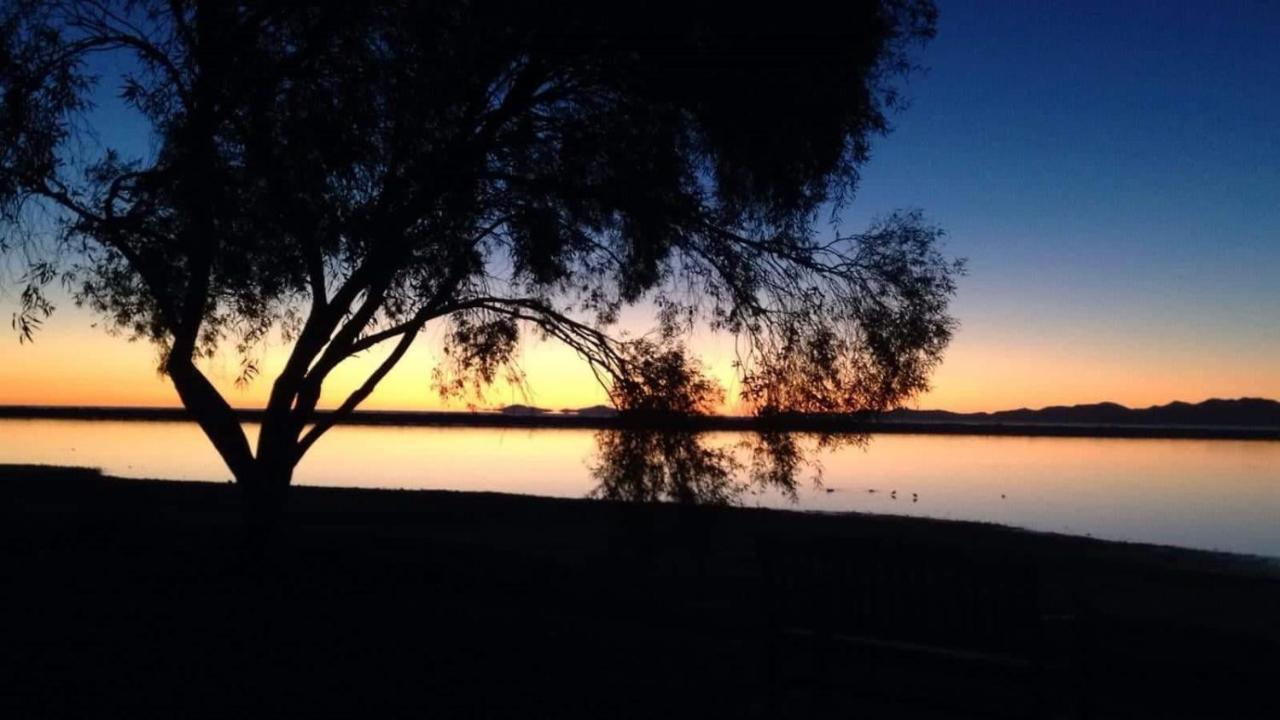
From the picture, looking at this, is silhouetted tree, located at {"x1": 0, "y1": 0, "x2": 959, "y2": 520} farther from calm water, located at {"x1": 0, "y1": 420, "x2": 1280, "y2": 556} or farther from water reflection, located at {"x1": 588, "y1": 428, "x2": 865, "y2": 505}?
calm water, located at {"x1": 0, "y1": 420, "x2": 1280, "y2": 556}

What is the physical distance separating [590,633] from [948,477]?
5207 centimetres

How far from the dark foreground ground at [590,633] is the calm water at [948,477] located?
32.4 ft

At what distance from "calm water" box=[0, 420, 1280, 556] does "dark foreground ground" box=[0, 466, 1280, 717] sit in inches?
389

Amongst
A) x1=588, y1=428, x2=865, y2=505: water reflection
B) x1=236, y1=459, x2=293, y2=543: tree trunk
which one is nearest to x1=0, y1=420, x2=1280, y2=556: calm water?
x1=588, y1=428, x2=865, y2=505: water reflection

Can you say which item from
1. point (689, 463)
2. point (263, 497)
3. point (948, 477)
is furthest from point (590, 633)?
point (948, 477)

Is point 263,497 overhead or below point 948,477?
overhead

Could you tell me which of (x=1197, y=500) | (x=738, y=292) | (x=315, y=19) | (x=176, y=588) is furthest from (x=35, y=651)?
(x=1197, y=500)

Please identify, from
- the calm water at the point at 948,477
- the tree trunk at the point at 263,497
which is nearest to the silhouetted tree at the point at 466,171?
the tree trunk at the point at 263,497

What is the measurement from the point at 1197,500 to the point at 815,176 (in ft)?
139

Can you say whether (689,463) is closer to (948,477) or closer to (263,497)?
(263,497)

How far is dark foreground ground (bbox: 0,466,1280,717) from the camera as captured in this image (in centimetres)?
606

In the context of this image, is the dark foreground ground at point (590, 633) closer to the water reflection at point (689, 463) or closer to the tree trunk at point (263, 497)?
the tree trunk at point (263, 497)

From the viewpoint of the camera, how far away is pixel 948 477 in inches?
2282

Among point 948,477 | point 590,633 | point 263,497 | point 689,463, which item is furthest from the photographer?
point 948,477
